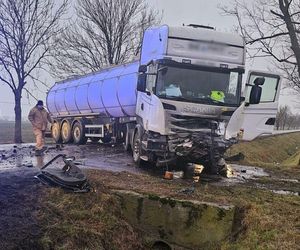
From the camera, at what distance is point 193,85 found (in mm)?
10047

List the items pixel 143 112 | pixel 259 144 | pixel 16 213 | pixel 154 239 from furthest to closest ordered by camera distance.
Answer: pixel 259 144 → pixel 143 112 → pixel 154 239 → pixel 16 213

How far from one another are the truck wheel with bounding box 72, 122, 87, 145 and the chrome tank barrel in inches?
23.1

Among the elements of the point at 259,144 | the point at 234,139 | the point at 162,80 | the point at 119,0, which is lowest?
the point at 259,144

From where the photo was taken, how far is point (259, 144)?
85.6 ft

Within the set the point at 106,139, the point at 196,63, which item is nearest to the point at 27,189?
the point at 196,63

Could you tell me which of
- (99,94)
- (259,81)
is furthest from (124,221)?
(99,94)

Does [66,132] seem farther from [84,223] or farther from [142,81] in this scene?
[84,223]

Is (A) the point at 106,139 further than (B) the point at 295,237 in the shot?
Yes

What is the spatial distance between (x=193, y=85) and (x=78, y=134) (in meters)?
10.7

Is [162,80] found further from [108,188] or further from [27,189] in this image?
[27,189]

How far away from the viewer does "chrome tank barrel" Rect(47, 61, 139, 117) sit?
14680 mm

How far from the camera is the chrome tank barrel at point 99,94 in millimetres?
14680

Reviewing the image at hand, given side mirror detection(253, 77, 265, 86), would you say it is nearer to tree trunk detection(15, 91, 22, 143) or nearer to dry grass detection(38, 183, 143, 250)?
dry grass detection(38, 183, 143, 250)

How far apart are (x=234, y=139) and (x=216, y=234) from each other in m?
3.67
